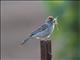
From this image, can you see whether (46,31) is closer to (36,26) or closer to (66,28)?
(66,28)

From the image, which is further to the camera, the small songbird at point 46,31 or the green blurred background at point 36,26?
the green blurred background at point 36,26

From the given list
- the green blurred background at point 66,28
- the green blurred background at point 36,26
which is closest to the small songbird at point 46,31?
the green blurred background at point 36,26

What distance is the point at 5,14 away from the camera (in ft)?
24.5

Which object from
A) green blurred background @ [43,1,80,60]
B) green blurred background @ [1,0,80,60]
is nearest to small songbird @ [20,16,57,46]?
green blurred background @ [1,0,80,60]

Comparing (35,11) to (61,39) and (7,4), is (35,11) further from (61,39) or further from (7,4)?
(61,39)

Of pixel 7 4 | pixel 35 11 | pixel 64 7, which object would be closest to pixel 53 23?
pixel 64 7

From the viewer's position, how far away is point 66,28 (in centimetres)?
375

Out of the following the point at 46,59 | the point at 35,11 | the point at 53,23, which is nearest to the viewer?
the point at 46,59

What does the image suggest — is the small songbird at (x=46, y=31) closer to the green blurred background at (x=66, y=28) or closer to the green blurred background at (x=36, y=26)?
the green blurred background at (x=36, y=26)

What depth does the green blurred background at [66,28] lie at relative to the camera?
12.1ft

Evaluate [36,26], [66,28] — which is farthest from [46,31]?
[36,26]

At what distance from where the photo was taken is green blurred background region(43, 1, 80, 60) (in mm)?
3686

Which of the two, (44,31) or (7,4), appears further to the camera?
(7,4)

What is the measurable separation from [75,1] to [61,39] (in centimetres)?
37
